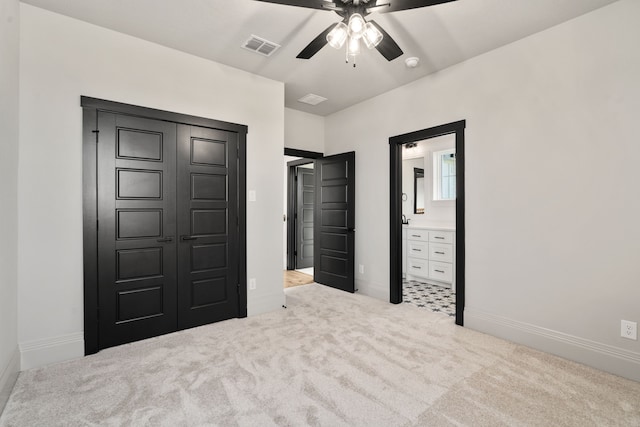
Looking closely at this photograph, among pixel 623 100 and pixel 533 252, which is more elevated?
pixel 623 100

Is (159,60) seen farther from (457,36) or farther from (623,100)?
(623,100)

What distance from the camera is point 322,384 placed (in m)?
2.17

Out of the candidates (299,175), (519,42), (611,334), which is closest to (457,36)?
(519,42)

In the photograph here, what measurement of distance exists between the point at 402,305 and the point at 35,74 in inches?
168

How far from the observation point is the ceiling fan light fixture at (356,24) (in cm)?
191

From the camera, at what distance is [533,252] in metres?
2.82

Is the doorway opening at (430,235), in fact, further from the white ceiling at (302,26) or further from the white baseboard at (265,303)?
the white baseboard at (265,303)

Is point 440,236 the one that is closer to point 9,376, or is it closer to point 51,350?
point 51,350

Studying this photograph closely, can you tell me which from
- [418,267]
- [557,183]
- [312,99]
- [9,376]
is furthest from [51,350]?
[418,267]

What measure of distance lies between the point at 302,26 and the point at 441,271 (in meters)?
3.90

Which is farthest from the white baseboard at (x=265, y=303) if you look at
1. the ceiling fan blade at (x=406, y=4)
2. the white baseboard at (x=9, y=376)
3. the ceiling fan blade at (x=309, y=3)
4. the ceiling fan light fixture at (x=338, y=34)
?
the ceiling fan blade at (x=406, y=4)

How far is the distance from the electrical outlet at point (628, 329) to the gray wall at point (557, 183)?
33 mm

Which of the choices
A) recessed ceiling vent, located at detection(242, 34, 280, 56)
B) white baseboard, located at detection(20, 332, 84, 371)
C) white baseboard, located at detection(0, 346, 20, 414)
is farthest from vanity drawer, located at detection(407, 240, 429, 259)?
white baseboard, located at detection(0, 346, 20, 414)

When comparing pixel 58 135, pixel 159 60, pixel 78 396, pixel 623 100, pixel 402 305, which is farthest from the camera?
pixel 402 305
